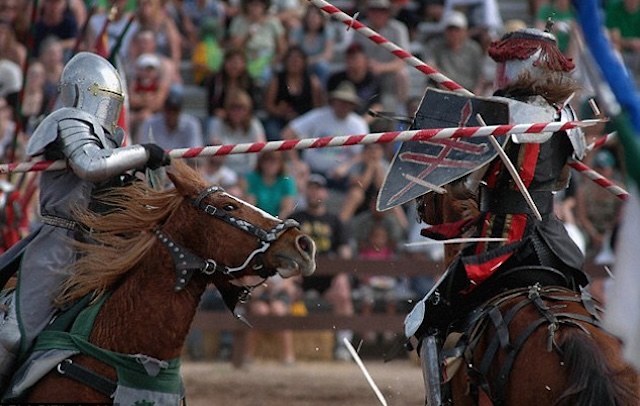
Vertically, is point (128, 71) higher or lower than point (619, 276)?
lower

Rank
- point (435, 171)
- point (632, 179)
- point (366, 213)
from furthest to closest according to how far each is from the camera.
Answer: point (366, 213)
point (435, 171)
point (632, 179)

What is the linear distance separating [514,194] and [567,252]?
39cm

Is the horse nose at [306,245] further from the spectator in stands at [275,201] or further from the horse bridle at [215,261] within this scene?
the spectator in stands at [275,201]

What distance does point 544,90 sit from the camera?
631 centimetres

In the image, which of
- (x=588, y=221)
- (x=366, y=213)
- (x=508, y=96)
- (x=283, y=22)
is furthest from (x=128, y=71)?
(x=508, y=96)

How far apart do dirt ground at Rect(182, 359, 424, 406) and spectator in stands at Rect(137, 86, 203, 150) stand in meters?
2.32

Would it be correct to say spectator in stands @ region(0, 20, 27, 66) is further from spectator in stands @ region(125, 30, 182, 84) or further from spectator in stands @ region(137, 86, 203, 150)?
spectator in stands @ region(137, 86, 203, 150)

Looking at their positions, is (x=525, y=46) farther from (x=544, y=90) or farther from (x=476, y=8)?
(x=476, y=8)

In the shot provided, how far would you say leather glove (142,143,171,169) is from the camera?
19.1 feet

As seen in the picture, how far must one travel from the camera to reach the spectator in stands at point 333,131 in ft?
44.7

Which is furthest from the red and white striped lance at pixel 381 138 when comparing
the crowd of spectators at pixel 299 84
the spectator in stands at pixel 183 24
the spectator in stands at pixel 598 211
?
the spectator in stands at pixel 183 24

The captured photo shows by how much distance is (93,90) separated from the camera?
617 cm

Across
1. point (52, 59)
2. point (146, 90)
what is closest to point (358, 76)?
point (146, 90)

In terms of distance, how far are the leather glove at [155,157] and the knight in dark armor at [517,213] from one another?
140cm
